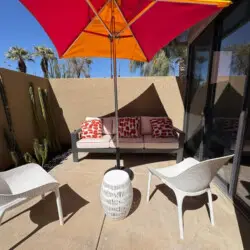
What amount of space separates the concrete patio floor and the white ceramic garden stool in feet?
0.44

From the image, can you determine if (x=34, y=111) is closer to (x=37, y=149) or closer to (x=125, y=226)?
(x=37, y=149)

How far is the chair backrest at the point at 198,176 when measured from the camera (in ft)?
5.43

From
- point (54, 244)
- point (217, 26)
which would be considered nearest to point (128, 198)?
point (54, 244)

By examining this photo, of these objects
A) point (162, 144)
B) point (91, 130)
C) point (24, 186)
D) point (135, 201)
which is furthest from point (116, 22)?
point (135, 201)

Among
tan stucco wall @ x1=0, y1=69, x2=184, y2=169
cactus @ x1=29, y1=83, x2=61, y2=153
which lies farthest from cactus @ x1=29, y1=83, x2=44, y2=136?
tan stucco wall @ x1=0, y1=69, x2=184, y2=169

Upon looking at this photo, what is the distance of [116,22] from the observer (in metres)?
2.64

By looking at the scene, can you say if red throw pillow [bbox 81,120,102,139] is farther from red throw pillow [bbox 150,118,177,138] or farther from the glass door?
the glass door

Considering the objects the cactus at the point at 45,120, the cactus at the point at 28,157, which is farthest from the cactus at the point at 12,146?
the cactus at the point at 45,120

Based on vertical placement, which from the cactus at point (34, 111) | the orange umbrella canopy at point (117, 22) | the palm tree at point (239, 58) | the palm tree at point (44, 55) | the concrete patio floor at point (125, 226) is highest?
the palm tree at point (44, 55)

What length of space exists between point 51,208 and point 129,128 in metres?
2.32

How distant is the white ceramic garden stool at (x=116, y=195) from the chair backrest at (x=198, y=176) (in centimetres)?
54

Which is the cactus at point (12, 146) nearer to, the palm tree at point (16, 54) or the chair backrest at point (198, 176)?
the chair backrest at point (198, 176)

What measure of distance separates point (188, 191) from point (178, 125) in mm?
3027

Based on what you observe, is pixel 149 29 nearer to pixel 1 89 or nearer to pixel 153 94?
pixel 153 94
